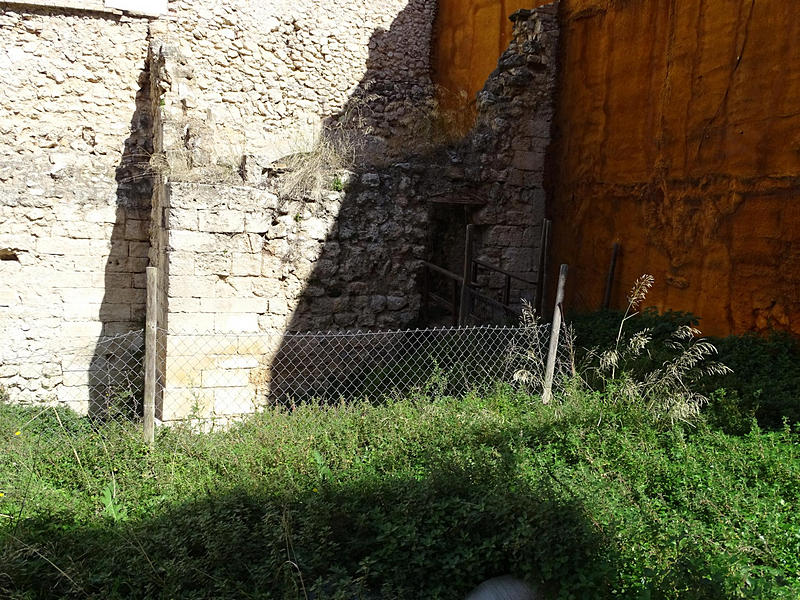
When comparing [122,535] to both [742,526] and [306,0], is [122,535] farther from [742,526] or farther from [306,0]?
[306,0]

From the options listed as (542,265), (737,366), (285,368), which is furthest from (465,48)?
(737,366)

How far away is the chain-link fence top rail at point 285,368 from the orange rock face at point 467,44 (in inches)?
233

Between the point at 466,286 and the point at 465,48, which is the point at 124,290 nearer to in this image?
the point at 466,286

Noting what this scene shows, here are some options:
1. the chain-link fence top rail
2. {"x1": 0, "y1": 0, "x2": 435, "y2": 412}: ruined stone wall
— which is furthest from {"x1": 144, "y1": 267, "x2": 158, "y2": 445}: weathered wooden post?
{"x1": 0, "y1": 0, "x2": 435, "y2": 412}: ruined stone wall

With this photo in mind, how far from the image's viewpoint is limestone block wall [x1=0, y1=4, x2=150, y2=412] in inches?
301

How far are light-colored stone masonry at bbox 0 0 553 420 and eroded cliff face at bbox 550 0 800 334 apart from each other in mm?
674

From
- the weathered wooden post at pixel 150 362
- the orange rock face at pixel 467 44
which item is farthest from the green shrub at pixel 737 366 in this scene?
the orange rock face at pixel 467 44

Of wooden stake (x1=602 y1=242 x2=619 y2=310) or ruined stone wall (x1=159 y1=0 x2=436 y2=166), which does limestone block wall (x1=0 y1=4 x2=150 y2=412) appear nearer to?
ruined stone wall (x1=159 y1=0 x2=436 y2=166)

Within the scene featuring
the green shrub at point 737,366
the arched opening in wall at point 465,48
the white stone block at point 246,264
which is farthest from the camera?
the arched opening in wall at point 465,48

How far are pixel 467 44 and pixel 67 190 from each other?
7.85 metres

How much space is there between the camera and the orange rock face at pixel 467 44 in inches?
453

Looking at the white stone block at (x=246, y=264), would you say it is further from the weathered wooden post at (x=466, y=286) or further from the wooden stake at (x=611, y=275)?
the wooden stake at (x=611, y=275)

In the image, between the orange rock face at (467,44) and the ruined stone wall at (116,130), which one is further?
the orange rock face at (467,44)

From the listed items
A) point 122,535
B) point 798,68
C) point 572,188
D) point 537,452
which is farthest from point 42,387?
point 798,68
